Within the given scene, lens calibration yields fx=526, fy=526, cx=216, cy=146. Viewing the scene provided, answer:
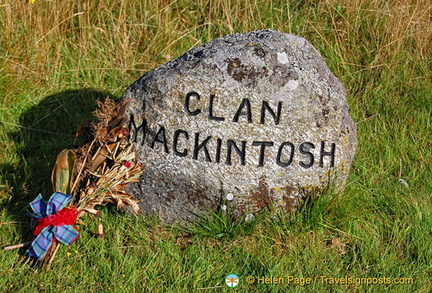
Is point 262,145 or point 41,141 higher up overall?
point 262,145

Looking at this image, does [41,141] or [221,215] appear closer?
[221,215]

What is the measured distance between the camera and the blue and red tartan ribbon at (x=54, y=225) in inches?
119

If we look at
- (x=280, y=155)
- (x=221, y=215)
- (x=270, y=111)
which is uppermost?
(x=270, y=111)

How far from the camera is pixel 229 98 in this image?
3121 mm

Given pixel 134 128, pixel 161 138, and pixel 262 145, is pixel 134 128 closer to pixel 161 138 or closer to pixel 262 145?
pixel 161 138

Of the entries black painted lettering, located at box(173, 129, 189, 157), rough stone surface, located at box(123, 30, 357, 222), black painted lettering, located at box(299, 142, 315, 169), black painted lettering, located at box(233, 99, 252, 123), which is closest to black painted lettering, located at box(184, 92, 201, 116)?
rough stone surface, located at box(123, 30, 357, 222)

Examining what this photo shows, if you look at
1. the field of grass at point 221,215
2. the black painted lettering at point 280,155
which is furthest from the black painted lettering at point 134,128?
the black painted lettering at point 280,155

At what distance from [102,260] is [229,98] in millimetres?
1200

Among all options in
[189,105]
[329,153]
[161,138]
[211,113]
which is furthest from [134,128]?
[329,153]

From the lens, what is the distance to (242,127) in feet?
10.3

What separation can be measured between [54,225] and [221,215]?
0.99m

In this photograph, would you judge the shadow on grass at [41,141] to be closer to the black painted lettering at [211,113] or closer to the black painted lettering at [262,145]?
the black painted lettering at [211,113]

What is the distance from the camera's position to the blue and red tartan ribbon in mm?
3014

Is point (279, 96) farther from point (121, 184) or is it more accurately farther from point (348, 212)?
point (121, 184)
